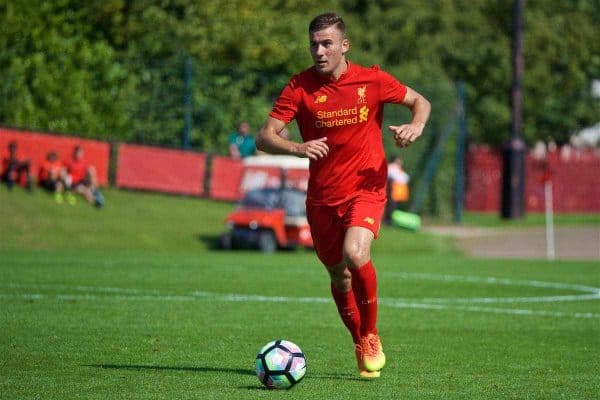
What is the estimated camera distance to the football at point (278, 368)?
8.82m

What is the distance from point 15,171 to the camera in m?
28.1

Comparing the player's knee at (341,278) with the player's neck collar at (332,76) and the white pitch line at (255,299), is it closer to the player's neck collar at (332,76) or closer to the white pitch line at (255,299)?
the player's neck collar at (332,76)

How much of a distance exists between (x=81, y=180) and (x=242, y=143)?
12.8 ft

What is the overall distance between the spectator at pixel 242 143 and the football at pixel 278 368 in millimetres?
22039

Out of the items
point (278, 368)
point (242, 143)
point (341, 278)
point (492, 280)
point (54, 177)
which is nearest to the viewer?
point (278, 368)

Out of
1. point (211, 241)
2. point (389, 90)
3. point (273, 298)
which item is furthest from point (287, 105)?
point (211, 241)

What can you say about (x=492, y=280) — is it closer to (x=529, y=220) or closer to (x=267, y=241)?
(x=267, y=241)

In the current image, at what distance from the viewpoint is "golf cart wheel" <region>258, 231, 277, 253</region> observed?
26797 mm

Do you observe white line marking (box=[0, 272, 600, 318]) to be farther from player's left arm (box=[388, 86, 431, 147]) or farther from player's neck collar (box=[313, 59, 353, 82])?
player's neck collar (box=[313, 59, 353, 82])

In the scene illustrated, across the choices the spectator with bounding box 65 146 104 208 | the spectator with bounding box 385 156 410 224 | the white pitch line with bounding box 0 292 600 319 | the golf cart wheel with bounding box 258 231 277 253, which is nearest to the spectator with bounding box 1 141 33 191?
the spectator with bounding box 65 146 104 208

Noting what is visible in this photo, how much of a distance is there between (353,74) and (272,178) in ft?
62.2

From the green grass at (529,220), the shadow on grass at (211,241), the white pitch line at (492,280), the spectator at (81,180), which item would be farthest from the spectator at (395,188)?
the white pitch line at (492,280)

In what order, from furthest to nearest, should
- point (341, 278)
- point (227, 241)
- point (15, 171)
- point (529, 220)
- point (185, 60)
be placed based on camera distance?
point (529, 220), point (185, 60), point (15, 171), point (227, 241), point (341, 278)

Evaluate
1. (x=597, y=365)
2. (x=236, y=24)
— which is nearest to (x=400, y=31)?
(x=236, y=24)
